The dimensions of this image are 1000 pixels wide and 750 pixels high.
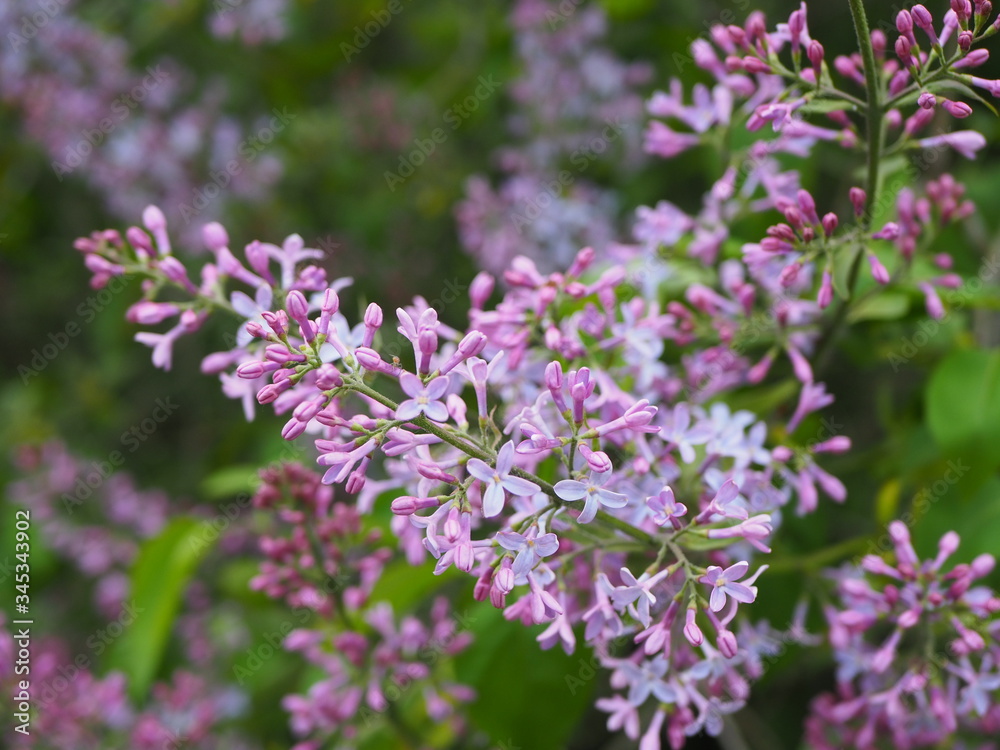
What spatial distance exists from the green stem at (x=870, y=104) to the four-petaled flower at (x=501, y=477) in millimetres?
930

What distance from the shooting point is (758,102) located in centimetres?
220

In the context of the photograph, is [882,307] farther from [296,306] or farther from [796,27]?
[296,306]

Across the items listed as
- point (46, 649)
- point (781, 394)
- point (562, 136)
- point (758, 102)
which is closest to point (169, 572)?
point (46, 649)

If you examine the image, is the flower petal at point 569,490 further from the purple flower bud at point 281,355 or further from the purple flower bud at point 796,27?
the purple flower bud at point 796,27

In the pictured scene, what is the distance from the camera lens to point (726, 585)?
1481 millimetres

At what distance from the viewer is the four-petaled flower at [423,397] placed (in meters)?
1.39

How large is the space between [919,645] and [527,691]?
2.98ft

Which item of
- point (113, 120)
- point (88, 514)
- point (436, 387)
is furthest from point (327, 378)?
point (113, 120)

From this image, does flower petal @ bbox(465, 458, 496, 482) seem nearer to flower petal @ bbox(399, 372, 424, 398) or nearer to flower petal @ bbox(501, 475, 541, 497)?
flower petal @ bbox(501, 475, 541, 497)

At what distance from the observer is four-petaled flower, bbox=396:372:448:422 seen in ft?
4.56

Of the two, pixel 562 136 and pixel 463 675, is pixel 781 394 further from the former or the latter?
pixel 562 136

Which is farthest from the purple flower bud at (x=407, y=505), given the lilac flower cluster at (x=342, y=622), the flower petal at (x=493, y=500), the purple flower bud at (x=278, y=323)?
the lilac flower cluster at (x=342, y=622)

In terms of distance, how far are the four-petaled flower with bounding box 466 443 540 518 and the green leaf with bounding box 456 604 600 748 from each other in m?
0.87

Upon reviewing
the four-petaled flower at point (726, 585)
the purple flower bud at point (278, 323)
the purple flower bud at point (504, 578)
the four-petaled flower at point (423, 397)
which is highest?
the purple flower bud at point (278, 323)
